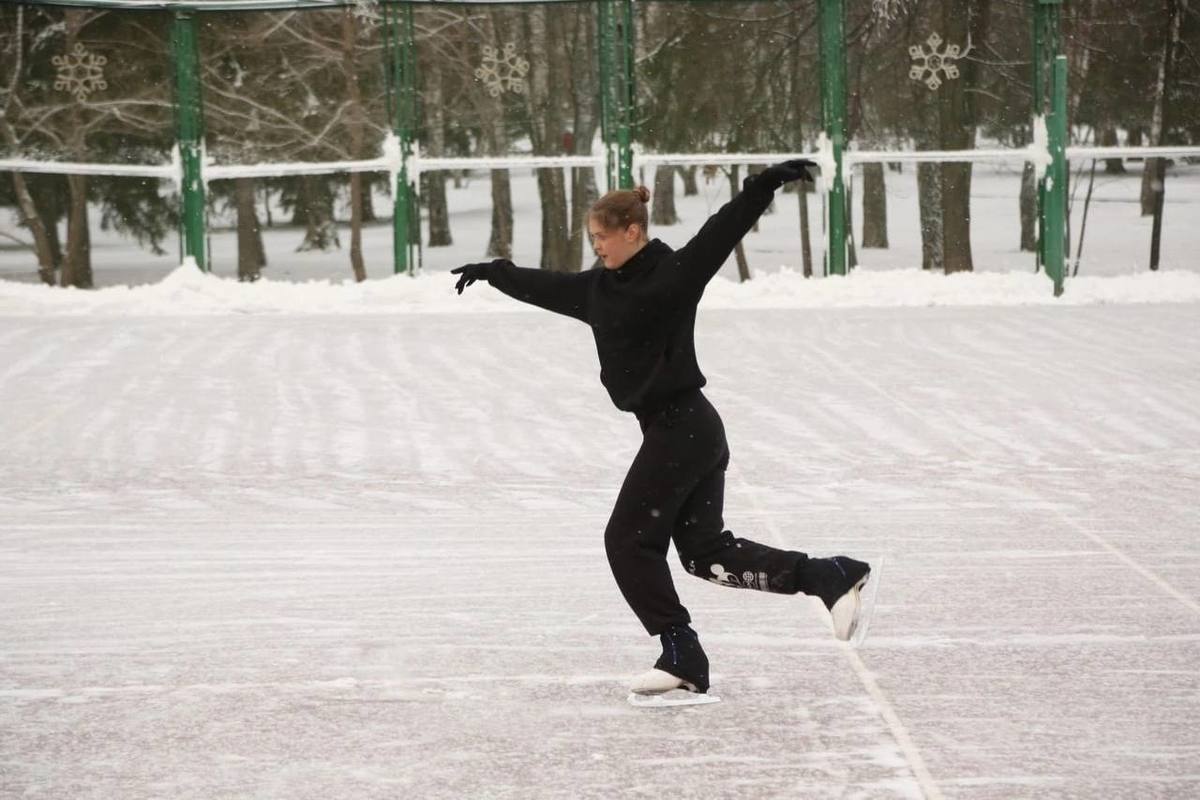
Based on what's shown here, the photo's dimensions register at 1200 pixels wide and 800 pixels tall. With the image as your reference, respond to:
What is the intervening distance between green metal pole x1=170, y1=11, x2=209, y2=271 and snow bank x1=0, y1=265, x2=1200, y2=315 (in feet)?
2.48

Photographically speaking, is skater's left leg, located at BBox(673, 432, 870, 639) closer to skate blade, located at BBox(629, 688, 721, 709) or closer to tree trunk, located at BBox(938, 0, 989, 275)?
skate blade, located at BBox(629, 688, 721, 709)

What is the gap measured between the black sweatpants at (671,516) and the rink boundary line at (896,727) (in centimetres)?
42

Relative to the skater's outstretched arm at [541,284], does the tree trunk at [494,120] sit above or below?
above

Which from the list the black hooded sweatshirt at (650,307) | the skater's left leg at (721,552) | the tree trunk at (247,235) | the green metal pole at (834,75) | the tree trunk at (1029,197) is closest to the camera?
the black hooded sweatshirt at (650,307)

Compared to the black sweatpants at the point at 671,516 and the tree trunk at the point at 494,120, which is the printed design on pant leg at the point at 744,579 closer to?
the black sweatpants at the point at 671,516

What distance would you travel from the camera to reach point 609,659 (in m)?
6.07

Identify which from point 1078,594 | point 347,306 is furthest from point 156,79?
point 1078,594

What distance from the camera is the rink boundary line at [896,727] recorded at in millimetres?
4641

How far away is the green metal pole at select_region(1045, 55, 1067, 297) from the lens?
1866cm

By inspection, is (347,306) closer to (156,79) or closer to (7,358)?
(156,79)

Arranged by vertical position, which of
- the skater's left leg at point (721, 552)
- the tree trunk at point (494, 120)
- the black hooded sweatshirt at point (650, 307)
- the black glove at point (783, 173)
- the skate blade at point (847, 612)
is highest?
the tree trunk at point (494, 120)

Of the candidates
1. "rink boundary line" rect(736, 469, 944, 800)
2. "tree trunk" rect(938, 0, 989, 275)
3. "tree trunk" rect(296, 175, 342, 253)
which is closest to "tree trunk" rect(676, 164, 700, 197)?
"tree trunk" rect(938, 0, 989, 275)

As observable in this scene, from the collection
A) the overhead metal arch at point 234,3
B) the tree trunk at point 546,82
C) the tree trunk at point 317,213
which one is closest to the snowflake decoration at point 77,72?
the overhead metal arch at point 234,3

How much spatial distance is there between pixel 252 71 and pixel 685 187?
4822mm
